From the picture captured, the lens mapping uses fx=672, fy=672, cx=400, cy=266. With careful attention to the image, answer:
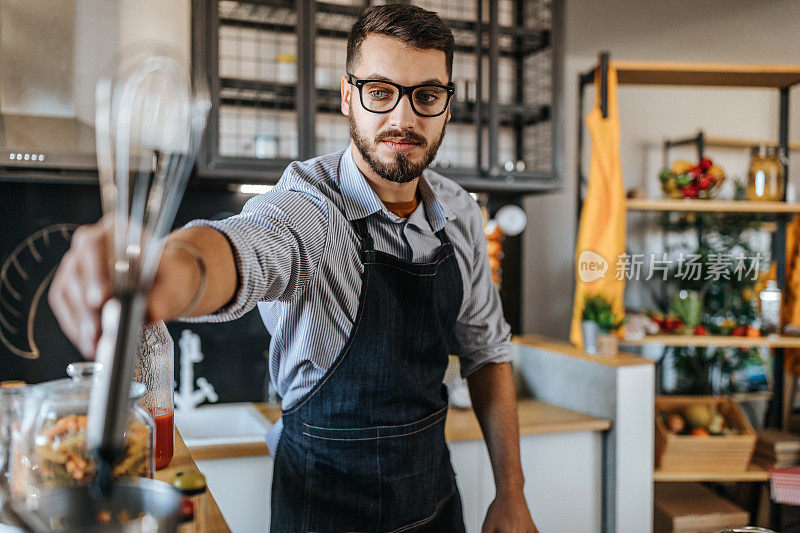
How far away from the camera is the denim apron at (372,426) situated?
1051 millimetres

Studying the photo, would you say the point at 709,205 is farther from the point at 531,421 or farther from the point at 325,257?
the point at 325,257

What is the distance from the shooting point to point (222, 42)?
81.7 inches

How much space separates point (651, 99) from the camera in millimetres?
3064

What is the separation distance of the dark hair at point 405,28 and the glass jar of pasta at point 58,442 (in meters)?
0.66

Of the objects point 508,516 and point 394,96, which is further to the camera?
point 508,516

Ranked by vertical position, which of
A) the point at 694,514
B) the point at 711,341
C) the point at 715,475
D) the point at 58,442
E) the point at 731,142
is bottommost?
the point at 694,514

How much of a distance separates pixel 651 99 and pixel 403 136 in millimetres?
2381

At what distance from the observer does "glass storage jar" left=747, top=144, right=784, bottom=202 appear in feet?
7.57

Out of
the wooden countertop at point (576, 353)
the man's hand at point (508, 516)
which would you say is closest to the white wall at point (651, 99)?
the wooden countertop at point (576, 353)

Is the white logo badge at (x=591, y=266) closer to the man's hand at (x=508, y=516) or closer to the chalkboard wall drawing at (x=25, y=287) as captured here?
the man's hand at (x=508, y=516)

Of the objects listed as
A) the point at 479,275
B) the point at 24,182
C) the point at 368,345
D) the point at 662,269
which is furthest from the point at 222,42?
the point at 662,269

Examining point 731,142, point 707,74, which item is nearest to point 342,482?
point 707,74

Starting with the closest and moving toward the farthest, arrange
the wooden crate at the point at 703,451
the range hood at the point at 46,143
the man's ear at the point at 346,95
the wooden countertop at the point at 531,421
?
the man's ear at the point at 346,95
the range hood at the point at 46,143
the wooden countertop at the point at 531,421
the wooden crate at the point at 703,451

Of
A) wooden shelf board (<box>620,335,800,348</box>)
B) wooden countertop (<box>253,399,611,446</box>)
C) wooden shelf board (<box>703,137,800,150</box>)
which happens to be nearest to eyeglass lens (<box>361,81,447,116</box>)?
wooden countertop (<box>253,399,611,446</box>)
